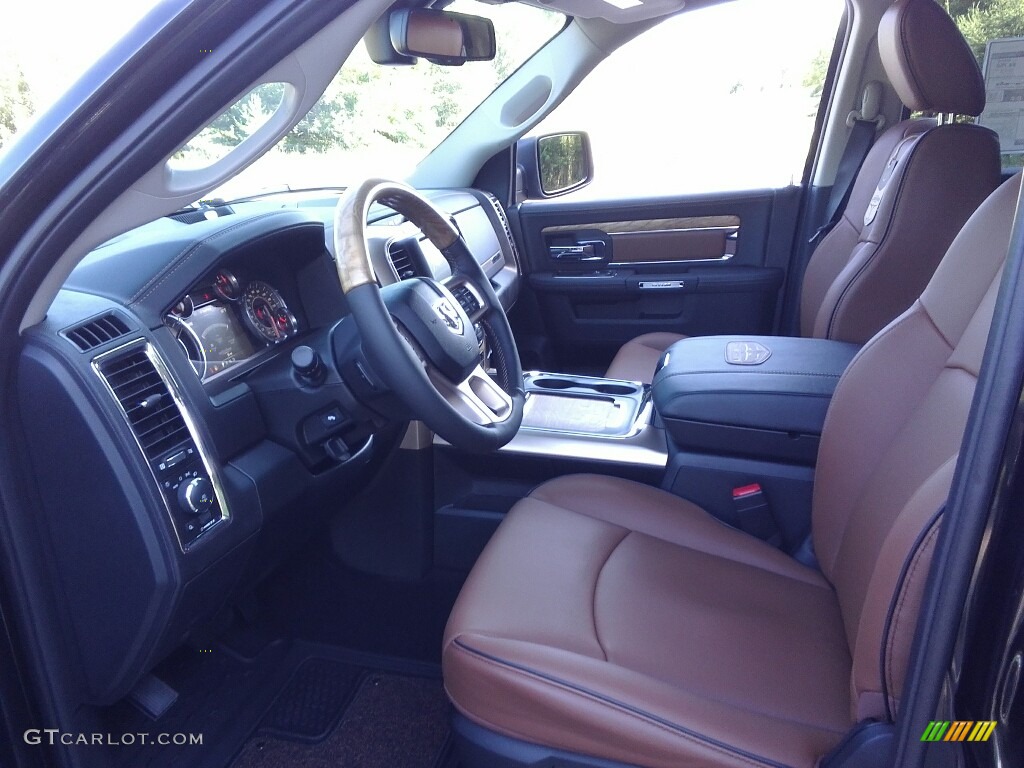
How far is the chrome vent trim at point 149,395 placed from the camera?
1.15 m

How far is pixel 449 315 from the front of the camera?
1.41m

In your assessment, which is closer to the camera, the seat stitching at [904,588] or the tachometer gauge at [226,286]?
the seat stitching at [904,588]

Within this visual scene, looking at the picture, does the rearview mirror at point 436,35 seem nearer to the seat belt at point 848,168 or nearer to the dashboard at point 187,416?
the dashboard at point 187,416

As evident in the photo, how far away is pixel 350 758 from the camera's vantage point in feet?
5.66

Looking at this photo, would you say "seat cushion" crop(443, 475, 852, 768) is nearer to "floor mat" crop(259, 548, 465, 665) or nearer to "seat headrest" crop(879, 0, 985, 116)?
"floor mat" crop(259, 548, 465, 665)

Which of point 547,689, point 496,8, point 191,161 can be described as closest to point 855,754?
point 547,689

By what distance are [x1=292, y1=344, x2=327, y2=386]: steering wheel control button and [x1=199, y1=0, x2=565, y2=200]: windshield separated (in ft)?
1.04

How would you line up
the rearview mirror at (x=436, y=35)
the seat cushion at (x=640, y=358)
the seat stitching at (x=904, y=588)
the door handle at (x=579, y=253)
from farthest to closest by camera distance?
the door handle at (x=579, y=253), the seat cushion at (x=640, y=358), the rearview mirror at (x=436, y=35), the seat stitching at (x=904, y=588)

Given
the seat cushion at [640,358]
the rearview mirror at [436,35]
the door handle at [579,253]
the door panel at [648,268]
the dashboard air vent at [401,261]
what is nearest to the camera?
the rearview mirror at [436,35]

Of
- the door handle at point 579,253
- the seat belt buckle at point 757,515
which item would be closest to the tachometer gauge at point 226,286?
the seat belt buckle at point 757,515

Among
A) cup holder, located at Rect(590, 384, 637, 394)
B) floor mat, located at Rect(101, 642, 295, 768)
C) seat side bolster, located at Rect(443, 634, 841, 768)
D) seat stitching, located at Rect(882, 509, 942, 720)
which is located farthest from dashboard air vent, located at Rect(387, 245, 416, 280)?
seat stitching, located at Rect(882, 509, 942, 720)

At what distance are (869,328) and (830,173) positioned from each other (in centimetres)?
86

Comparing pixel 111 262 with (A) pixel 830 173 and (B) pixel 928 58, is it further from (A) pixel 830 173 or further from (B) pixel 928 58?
(A) pixel 830 173

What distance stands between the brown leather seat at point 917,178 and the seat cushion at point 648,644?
3.04ft
